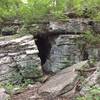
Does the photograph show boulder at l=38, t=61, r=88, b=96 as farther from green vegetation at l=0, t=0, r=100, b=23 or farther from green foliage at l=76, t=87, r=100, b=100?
green vegetation at l=0, t=0, r=100, b=23

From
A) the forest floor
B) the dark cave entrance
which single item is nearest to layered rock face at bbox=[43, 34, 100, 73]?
the dark cave entrance

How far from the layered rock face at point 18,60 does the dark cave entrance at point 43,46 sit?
4.98 feet

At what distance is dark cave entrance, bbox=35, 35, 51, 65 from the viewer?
1065cm

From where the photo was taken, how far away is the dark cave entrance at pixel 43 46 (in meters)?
10.6

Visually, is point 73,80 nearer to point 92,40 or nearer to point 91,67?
point 91,67

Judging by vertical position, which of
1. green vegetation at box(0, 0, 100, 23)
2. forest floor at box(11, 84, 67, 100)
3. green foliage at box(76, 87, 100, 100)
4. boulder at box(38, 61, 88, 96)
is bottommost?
forest floor at box(11, 84, 67, 100)

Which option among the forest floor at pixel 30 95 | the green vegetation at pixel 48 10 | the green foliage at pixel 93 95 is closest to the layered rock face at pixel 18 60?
the forest floor at pixel 30 95

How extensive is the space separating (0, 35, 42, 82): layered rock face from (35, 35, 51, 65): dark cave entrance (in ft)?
4.98

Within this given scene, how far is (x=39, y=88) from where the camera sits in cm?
824

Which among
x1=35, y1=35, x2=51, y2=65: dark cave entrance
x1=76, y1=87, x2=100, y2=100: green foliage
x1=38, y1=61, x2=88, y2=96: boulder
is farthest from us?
x1=35, y1=35, x2=51, y2=65: dark cave entrance

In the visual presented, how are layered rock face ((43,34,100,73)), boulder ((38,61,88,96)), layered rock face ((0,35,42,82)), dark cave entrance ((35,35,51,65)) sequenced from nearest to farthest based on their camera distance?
boulder ((38,61,88,96)) → layered rock face ((0,35,42,82)) → layered rock face ((43,34,100,73)) → dark cave entrance ((35,35,51,65))

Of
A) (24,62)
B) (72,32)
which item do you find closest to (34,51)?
(24,62)

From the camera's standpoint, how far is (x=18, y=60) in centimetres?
898

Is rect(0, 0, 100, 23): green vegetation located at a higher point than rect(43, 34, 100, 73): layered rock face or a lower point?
higher
